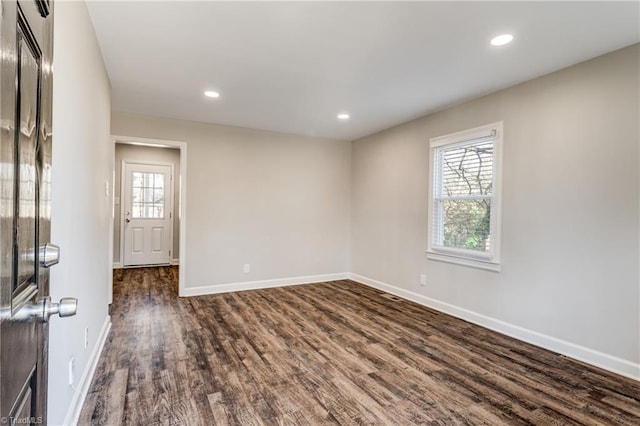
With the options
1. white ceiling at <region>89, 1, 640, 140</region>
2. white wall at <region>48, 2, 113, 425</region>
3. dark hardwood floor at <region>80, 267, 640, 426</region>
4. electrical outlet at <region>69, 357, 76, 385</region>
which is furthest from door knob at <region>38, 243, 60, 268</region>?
white ceiling at <region>89, 1, 640, 140</region>

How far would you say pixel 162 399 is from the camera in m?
2.03

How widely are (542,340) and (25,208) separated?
3.60 m

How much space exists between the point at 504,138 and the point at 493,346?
6.50 feet

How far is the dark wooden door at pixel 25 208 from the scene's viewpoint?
1.68 ft

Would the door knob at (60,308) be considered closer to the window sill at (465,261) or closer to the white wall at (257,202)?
the window sill at (465,261)

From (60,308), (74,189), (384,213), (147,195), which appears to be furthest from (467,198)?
(147,195)

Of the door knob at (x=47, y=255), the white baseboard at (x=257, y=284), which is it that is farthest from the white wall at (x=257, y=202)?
the door knob at (x=47, y=255)

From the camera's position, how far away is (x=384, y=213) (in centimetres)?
484

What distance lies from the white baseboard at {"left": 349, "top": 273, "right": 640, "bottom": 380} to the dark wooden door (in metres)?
3.40

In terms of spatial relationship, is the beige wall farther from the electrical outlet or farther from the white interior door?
the electrical outlet

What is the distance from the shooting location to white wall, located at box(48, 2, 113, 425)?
148 cm

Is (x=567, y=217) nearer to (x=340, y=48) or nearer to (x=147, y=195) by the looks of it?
(x=340, y=48)

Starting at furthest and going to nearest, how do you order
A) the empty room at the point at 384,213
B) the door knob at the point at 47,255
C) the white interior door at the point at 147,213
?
the white interior door at the point at 147,213 → the empty room at the point at 384,213 → the door knob at the point at 47,255

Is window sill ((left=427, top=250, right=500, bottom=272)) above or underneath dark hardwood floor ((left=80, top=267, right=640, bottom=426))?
above
